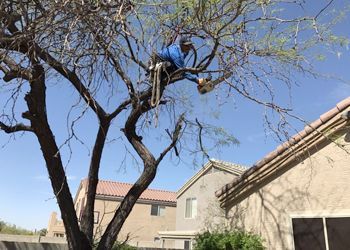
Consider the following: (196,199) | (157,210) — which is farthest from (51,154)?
(157,210)

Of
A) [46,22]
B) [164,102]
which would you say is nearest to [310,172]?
[164,102]

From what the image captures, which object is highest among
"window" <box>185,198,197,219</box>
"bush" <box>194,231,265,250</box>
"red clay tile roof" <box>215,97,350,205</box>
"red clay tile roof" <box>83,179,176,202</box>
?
"red clay tile roof" <box>83,179,176,202</box>

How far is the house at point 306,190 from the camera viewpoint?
25.4 feet

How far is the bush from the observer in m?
8.52

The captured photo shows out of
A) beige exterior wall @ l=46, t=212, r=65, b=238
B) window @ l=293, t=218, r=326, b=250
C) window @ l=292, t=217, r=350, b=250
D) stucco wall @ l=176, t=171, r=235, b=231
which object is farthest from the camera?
beige exterior wall @ l=46, t=212, r=65, b=238

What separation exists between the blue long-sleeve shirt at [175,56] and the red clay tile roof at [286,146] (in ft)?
7.55

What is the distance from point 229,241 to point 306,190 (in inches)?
83.1

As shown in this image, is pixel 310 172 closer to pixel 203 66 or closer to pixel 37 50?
pixel 203 66

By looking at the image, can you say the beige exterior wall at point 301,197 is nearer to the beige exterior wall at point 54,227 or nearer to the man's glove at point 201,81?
the man's glove at point 201,81

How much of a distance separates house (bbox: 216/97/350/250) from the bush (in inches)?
14.0

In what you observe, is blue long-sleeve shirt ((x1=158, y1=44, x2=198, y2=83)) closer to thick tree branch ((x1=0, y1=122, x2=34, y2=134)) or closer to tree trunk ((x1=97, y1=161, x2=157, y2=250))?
tree trunk ((x1=97, y1=161, x2=157, y2=250))

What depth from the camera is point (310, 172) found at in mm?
8367

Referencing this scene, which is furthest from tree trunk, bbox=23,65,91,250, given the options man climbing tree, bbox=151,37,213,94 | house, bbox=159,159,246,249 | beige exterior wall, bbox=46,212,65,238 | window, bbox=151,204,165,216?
beige exterior wall, bbox=46,212,65,238

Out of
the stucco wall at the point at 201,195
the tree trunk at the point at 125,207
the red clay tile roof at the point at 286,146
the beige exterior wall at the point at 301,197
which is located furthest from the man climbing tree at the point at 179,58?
the stucco wall at the point at 201,195
